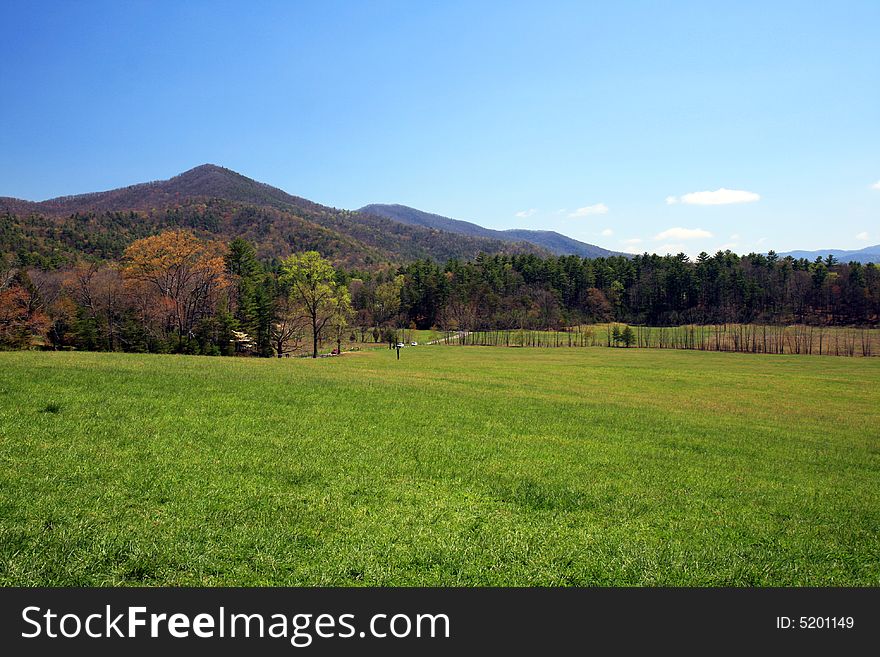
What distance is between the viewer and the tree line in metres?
55.7

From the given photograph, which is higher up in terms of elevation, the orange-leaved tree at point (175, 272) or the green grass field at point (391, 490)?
the orange-leaved tree at point (175, 272)

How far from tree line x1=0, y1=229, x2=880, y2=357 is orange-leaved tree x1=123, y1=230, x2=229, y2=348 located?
0.17m

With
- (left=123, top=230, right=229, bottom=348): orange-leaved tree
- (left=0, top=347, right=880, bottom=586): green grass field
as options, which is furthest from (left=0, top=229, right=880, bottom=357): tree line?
(left=0, top=347, right=880, bottom=586): green grass field

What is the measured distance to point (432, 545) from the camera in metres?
7.87

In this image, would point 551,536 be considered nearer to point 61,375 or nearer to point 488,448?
point 488,448

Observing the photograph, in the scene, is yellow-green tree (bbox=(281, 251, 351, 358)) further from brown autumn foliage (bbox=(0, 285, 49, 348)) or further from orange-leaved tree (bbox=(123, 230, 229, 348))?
brown autumn foliage (bbox=(0, 285, 49, 348))

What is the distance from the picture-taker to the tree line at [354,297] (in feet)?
183

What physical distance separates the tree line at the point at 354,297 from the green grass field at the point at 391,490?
3765 centimetres

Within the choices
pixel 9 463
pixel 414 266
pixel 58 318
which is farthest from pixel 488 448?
pixel 414 266

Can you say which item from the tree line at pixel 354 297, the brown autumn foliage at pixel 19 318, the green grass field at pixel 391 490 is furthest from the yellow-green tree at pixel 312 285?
the green grass field at pixel 391 490

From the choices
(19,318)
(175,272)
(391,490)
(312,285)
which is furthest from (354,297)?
(391,490)

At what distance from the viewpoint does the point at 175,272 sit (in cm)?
5966

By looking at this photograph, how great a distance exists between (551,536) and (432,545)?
2.29 metres

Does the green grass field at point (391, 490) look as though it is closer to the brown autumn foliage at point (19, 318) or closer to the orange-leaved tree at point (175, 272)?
the brown autumn foliage at point (19, 318)
